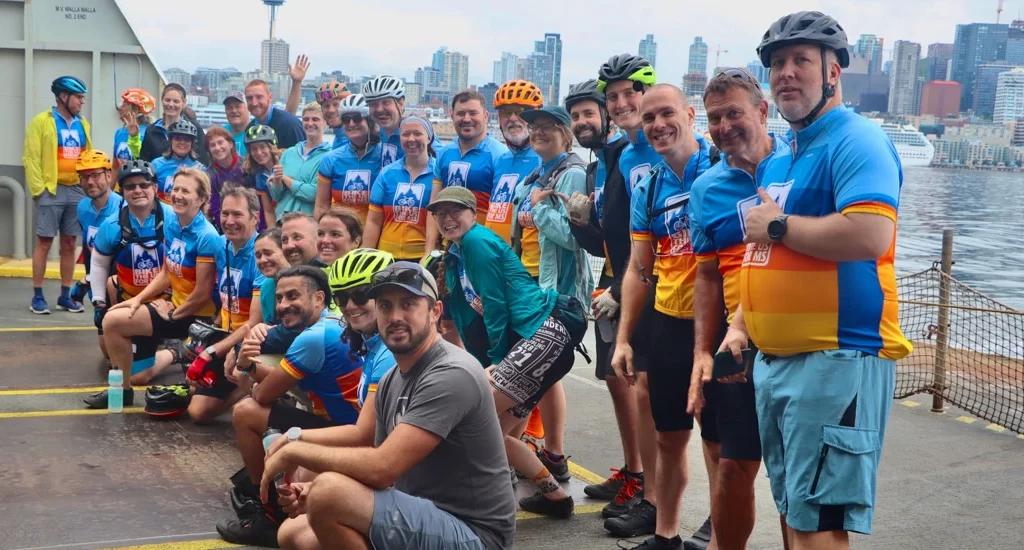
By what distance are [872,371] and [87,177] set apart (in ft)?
27.2

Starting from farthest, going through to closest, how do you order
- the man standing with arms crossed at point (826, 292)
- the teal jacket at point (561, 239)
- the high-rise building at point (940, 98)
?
the high-rise building at point (940, 98), the teal jacket at point (561, 239), the man standing with arms crossed at point (826, 292)

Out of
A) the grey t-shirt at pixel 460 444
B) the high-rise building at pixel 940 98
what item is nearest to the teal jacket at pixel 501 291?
the grey t-shirt at pixel 460 444

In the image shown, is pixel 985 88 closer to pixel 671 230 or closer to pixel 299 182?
pixel 299 182

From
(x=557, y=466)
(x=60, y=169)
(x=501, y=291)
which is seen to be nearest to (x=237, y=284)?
(x=501, y=291)

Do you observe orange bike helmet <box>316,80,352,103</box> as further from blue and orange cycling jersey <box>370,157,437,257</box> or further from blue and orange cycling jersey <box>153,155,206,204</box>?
blue and orange cycling jersey <box>370,157,437,257</box>

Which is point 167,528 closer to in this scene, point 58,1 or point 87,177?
point 87,177

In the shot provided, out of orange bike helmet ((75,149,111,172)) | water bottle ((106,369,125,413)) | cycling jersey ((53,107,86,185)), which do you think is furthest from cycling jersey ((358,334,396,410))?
cycling jersey ((53,107,86,185))

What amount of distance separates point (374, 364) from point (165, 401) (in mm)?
3336

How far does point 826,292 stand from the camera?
3.53 meters

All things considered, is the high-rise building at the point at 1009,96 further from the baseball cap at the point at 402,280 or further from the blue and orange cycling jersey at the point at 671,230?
the baseball cap at the point at 402,280

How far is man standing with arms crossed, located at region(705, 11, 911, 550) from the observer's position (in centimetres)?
347

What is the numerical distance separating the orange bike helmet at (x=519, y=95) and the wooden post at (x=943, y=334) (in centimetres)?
356

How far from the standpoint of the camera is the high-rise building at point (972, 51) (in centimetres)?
15262

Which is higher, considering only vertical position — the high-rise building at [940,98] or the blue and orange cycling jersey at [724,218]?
the high-rise building at [940,98]
